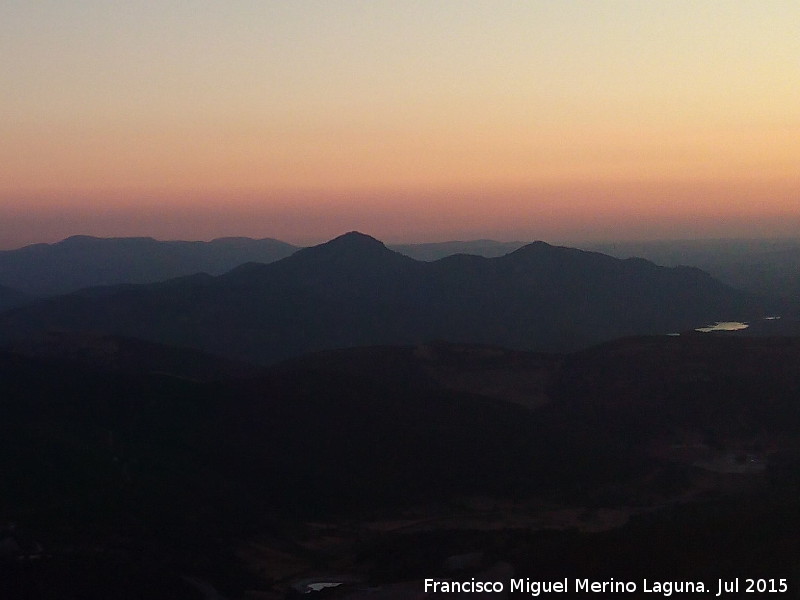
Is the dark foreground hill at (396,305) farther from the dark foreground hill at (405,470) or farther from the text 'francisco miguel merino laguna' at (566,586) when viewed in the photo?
the text 'francisco miguel merino laguna' at (566,586)

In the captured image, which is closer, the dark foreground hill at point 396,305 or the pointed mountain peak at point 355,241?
the dark foreground hill at point 396,305

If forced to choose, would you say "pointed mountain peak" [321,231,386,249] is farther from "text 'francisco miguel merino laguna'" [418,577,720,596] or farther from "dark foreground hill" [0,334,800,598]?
"text 'francisco miguel merino laguna'" [418,577,720,596]

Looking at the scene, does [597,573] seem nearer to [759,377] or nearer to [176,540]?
[176,540]

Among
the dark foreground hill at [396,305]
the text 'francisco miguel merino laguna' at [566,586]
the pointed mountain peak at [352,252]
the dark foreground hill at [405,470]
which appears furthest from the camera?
the pointed mountain peak at [352,252]

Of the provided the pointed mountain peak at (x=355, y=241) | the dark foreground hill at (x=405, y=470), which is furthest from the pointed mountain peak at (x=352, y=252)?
the dark foreground hill at (x=405, y=470)

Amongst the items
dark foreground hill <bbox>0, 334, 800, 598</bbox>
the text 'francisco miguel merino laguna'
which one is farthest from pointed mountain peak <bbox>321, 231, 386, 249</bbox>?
the text 'francisco miguel merino laguna'

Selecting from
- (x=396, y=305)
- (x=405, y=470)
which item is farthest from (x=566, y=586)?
(x=396, y=305)

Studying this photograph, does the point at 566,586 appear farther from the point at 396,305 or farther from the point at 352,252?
the point at 352,252
